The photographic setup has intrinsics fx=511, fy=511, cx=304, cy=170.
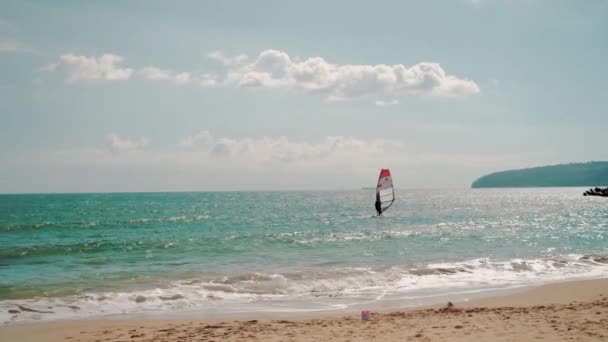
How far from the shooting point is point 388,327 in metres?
9.95

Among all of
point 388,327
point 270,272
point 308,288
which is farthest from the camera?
point 270,272

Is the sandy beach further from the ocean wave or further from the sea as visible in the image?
the ocean wave

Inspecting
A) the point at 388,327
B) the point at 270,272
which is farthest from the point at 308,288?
the point at 388,327

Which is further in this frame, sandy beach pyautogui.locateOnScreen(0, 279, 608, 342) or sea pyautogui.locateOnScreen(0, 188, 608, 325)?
sea pyautogui.locateOnScreen(0, 188, 608, 325)

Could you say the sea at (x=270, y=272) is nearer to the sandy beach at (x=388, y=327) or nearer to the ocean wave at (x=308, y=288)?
the ocean wave at (x=308, y=288)

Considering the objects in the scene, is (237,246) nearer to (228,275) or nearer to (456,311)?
(228,275)

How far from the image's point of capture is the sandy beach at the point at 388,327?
9055mm

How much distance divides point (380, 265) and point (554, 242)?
15276mm

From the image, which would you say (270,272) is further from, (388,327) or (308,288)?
(388,327)

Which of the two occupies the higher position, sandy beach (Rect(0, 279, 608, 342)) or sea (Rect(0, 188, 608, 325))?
sandy beach (Rect(0, 279, 608, 342))

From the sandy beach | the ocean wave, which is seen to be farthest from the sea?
the sandy beach

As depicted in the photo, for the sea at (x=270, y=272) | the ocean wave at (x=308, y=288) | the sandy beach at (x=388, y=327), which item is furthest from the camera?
the sea at (x=270, y=272)

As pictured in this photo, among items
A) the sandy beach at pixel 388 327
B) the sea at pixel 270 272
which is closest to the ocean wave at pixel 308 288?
the sea at pixel 270 272

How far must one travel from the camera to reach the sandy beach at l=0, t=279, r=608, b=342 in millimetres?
9055
